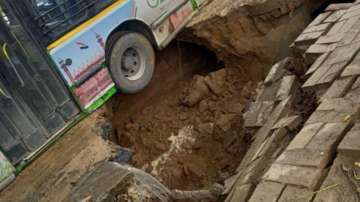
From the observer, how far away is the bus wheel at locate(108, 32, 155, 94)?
5180 mm

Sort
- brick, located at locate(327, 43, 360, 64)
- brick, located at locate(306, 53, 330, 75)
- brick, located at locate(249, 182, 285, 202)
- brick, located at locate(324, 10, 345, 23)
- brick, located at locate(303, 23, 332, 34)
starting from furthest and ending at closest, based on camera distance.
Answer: brick, located at locate(324, 10, 345, 23) < brick, located at locate(303, 23, 332, 34) < brick, located at locate(306, 53, 330, 75) < brick, located at locate(327, 43, 360, 64) < brick, located at locate(249, 182, 285, 202)

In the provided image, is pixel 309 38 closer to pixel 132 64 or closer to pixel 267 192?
pixel 267 192

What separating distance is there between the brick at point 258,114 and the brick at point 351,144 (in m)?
1.51

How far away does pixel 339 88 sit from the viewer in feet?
10.0

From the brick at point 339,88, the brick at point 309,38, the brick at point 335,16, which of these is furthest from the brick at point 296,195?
the brick at point 335,16

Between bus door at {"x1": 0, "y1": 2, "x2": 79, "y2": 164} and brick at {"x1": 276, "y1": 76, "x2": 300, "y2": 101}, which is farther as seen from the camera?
bus door at {"x1": 0, "y1": 2, "x2": 79, "y2": 164}

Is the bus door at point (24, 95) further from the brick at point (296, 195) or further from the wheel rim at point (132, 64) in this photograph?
the brick at point (296, 195)

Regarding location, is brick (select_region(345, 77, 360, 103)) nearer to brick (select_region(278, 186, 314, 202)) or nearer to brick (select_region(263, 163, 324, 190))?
brick (select_region(263, 163, 324, 190))

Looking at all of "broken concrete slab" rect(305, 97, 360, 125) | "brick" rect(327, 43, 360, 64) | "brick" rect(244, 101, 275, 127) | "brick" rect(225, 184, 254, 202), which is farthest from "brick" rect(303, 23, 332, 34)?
"brick" rect(225, 184, 254, 202)

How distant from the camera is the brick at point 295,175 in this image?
7.58 feet

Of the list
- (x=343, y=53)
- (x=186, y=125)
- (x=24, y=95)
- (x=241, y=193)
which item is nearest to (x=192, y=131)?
(x=186, y=125)

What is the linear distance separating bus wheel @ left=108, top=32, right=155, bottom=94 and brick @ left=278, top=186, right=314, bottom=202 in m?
3.37

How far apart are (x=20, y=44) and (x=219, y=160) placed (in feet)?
9.30

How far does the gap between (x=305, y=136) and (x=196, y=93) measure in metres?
3.26
